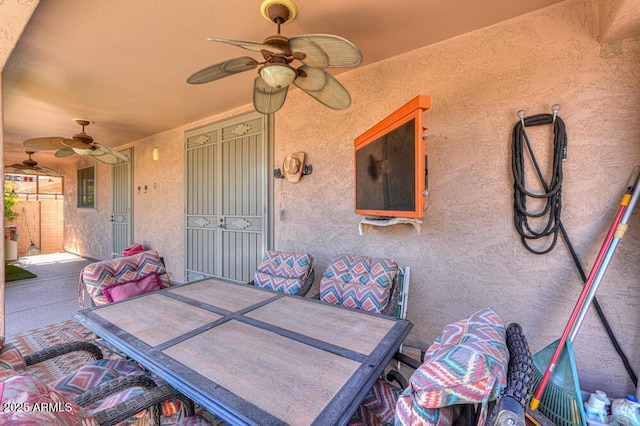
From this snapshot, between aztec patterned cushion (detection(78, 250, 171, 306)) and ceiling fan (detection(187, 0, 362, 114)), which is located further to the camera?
aztec patterned cushion (detection(78, 250, 171, 306))

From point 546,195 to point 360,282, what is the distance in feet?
4.84

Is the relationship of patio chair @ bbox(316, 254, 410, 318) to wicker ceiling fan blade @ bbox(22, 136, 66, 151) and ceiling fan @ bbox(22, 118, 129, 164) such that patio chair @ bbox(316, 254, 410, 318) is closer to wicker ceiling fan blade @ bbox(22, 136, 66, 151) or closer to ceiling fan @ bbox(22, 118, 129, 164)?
ceiling fan @ bbox(22, 118, 129, 164)

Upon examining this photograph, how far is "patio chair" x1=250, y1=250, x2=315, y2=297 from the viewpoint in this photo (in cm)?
244

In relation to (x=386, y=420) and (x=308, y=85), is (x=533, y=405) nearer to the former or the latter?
Answer: (x=386, y=420)

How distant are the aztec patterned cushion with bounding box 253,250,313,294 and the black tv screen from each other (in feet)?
2.46

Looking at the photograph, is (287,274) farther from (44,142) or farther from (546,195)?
(44,142)

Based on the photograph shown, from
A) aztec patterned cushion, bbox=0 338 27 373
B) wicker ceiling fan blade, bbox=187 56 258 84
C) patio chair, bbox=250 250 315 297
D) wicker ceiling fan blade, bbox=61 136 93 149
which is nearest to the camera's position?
aztec patterned cushion, bbox=0 338 27 373

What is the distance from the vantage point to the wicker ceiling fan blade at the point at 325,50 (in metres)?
1.37

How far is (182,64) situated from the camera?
8.77 ft

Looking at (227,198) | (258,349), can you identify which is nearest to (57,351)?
(258,349)

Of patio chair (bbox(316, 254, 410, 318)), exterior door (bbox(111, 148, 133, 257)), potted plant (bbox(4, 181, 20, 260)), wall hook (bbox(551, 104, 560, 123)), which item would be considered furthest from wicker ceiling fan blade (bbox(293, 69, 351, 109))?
potted plant (bbox(4, 181, 20, 260))

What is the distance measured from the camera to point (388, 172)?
2145 millimetres

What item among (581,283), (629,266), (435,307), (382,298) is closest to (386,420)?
(382,298)

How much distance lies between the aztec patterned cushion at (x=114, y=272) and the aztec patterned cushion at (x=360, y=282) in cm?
163
